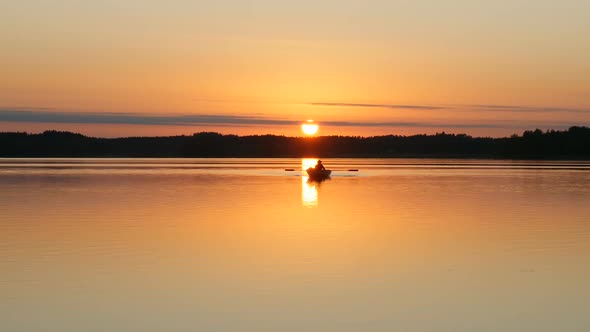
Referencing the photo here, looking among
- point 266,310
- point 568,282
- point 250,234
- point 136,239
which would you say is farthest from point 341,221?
point 266,310

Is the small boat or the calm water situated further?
the small boat

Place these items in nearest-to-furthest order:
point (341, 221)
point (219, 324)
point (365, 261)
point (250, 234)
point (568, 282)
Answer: point (219, 324), point (568, 282), point (365, 261), point (250, 234), point (341, 221)

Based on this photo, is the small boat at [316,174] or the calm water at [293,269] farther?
the small boat at [316,174]

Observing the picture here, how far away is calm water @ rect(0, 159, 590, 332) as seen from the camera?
13.0 metres

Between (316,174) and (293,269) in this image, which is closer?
(293,269)

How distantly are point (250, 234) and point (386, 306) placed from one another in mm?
10583

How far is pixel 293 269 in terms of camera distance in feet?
57.0

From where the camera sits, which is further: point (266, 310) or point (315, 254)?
point (315, 254)

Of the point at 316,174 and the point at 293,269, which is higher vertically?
the point at 316,174

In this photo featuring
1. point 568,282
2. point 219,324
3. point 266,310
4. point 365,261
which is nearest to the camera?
point 219,324

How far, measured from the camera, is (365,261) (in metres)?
18.8

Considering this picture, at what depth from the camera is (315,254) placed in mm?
19625

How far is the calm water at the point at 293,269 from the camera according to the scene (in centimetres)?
1302

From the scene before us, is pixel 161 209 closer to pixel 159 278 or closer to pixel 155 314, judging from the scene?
pixel 159 278
